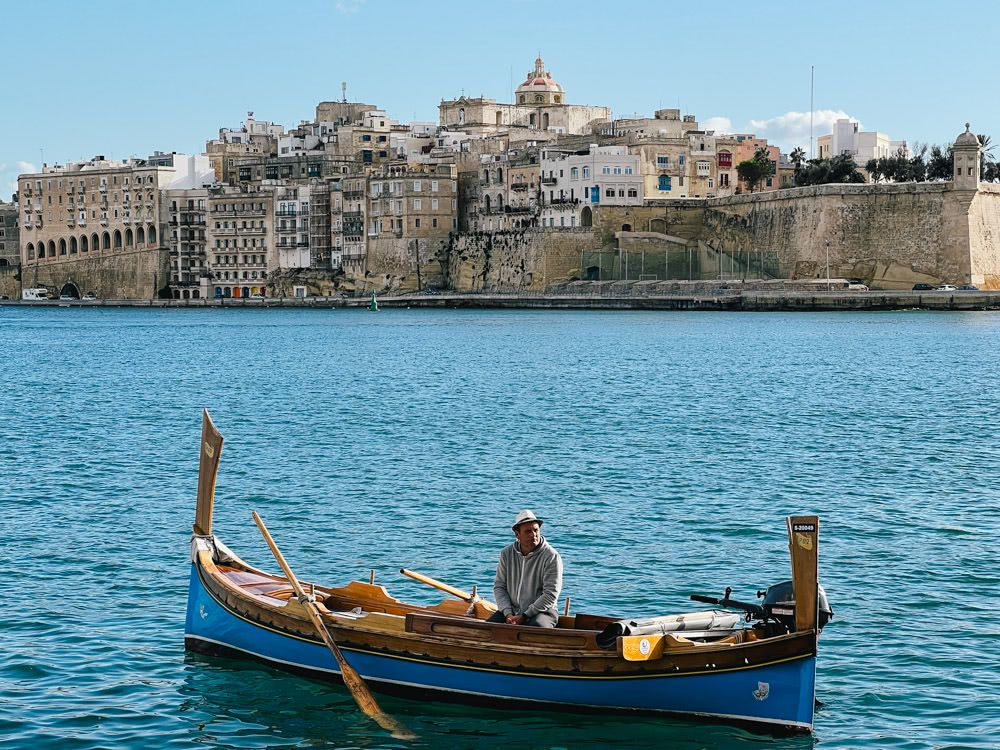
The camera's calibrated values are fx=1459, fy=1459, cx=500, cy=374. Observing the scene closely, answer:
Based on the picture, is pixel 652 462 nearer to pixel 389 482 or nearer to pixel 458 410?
pixel 389 482

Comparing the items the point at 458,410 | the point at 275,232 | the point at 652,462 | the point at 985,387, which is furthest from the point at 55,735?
the point at 275,232

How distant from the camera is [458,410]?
30609 millimetres

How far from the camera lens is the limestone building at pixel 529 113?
9731 cm

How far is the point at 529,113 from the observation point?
9862 centimetres

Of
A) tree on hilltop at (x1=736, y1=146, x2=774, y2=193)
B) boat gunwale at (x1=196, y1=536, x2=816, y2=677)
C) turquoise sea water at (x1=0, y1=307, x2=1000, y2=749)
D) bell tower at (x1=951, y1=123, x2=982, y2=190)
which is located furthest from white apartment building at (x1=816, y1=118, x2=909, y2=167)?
boat gunwale at (x1=196, y1=536, x2=816, y2=677)

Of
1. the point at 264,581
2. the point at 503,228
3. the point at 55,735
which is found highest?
the point at 503,228

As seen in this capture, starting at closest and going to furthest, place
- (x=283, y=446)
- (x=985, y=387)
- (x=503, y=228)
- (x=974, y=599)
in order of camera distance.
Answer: (x=974, y=599), (x=283, y=446), (x=985, y=387), (x=503, y=228)

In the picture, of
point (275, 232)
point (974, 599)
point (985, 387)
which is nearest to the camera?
point (974, 599)

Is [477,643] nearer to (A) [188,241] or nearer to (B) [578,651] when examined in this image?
(B) [578,651]

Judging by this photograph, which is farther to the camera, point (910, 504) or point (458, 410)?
point (458, 410)

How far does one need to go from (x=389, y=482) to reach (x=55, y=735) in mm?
10529

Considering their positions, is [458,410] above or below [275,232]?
below

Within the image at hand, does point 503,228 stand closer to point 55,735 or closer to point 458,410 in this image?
point 458,410

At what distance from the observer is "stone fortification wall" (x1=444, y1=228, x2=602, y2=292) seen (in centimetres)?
7781
